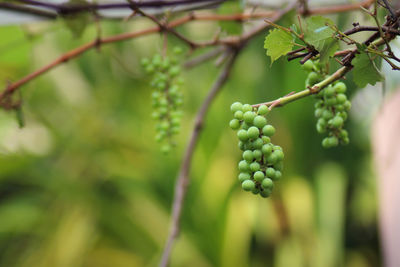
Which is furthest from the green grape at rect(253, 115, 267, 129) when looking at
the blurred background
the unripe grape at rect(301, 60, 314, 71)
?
the blurred background

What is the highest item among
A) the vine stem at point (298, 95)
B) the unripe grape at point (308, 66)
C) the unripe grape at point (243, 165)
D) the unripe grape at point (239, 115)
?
the unripe grape at point (308, 66)

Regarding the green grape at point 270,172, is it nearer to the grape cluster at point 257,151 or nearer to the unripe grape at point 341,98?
the grape cluster at point 257,151

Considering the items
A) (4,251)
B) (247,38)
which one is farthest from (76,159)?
(247,38)

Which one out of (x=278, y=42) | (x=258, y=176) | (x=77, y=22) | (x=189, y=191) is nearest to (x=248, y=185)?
(x=258, y=176)

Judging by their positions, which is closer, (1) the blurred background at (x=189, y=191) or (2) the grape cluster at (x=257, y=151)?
(2) the grape cluster at (x=257, y=151)

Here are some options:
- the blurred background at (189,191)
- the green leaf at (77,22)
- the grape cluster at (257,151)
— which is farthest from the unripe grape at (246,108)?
the blurred background at (189,191)

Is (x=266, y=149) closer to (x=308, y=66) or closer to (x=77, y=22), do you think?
(x=308, y=66)
